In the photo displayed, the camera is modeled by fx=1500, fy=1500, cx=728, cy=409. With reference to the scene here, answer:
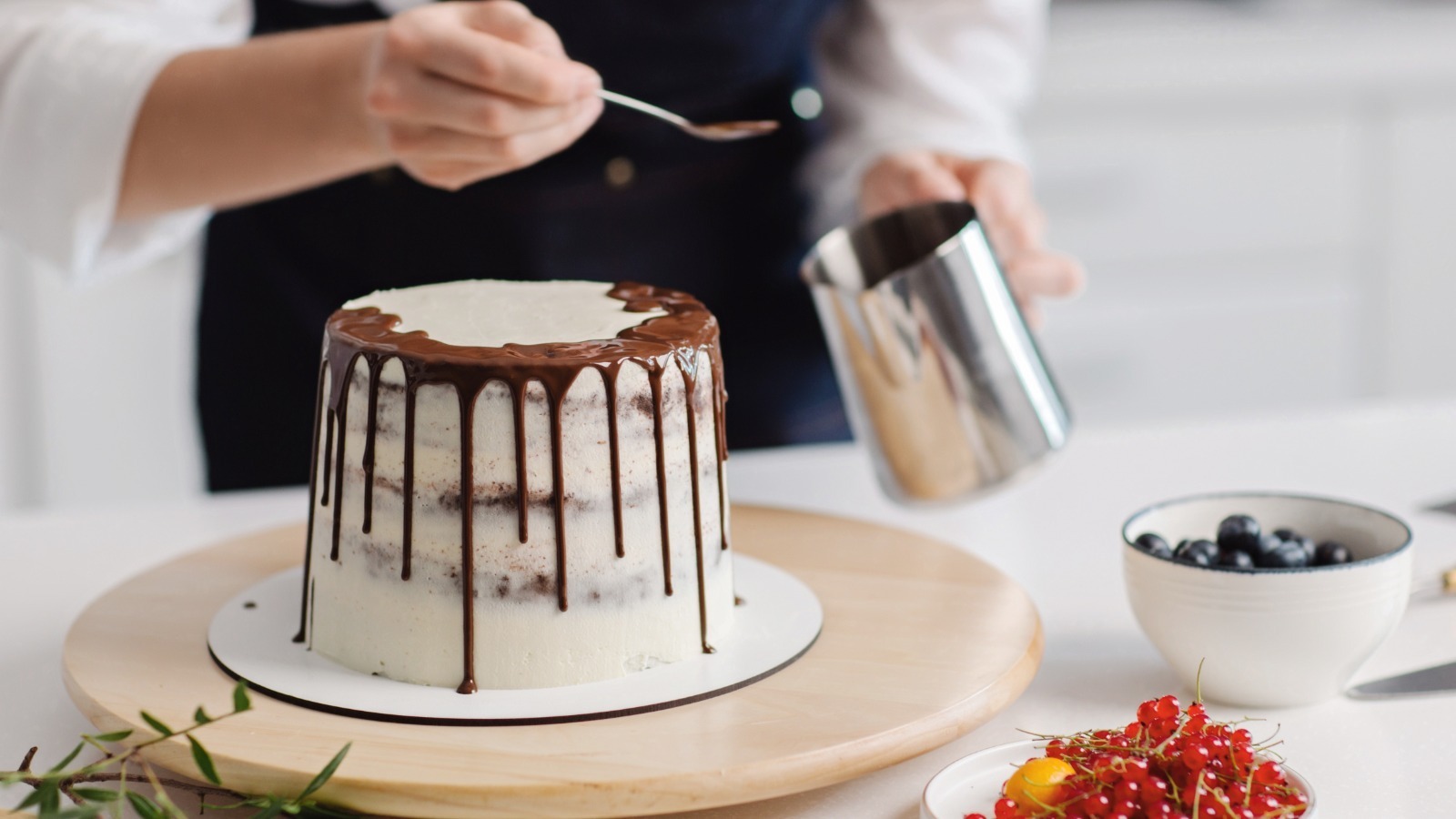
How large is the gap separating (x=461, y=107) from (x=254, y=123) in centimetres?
26

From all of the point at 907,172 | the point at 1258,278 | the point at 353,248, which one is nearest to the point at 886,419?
the point at 907,172

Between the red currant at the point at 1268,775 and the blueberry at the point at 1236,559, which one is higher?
the blueberry at the point at 1236,559

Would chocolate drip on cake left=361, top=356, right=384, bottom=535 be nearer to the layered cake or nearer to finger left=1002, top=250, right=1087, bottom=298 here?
the layered cake

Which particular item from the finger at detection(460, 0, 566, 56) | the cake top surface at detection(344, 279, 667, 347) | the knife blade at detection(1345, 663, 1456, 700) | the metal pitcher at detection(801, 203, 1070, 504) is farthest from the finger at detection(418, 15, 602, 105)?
the knife blade at detection(1345, 663, 1456, 700)

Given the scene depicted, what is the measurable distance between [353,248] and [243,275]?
156mm

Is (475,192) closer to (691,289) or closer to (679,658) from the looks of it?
(691,289)

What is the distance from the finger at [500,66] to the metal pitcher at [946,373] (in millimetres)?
275

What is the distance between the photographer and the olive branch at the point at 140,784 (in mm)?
658

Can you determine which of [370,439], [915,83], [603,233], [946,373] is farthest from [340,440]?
[915,83]

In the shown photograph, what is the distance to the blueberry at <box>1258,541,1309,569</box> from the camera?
890 millimetres

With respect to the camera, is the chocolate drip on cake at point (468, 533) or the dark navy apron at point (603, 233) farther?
the dark navy apron at point (603, 233)

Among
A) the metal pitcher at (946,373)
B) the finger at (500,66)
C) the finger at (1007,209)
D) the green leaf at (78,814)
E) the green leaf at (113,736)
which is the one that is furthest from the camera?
the finger at (1007,209)

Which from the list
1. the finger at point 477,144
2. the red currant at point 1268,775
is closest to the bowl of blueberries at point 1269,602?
the red currant at point 1268,775

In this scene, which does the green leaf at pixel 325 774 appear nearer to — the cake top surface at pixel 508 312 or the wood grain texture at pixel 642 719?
the wood grain texture at pixel 642 719
